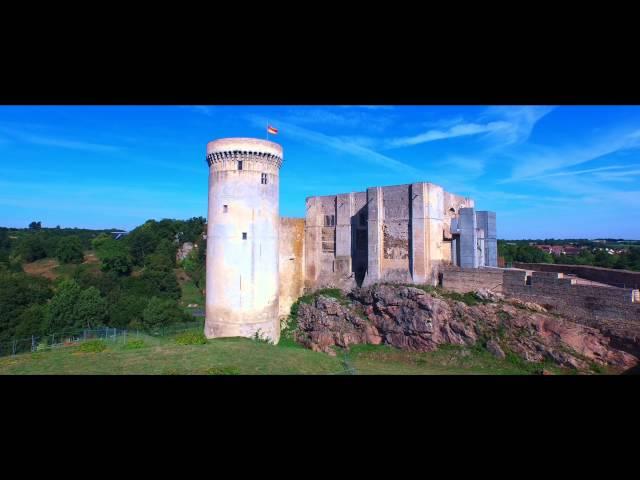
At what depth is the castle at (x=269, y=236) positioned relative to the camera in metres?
22.5

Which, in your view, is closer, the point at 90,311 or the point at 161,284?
the point at 90,311

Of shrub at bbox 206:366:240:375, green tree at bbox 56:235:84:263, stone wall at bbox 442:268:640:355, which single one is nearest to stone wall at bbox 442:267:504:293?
stone wall at bbox 442:268:640:355

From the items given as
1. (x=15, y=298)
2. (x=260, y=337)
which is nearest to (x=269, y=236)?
(x=260, y=337)

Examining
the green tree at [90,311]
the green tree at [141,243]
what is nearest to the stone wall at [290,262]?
the green tree at [90,311]

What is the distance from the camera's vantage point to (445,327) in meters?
20.2

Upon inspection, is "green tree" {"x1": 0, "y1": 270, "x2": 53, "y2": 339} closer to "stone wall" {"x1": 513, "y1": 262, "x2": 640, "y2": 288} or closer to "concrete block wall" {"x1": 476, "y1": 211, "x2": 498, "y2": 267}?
"concrete block wall" {"x1": 476, "y1": 211, "x2": 498, "y2": 267}

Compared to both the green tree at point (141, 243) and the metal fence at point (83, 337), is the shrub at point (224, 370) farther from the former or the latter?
the green tree at point (141, 243)

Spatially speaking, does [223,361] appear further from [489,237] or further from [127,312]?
[127,312]

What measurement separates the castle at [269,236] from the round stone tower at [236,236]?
59 mm

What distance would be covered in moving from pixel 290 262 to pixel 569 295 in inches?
675

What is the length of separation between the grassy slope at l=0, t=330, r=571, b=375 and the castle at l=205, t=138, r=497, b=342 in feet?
15.8
